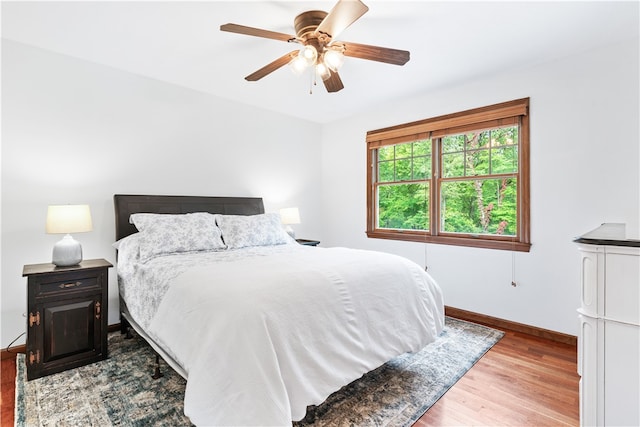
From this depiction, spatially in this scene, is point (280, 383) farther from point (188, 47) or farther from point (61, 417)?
point (188, 47)

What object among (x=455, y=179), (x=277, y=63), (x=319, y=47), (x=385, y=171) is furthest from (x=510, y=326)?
(x=277, y=63)

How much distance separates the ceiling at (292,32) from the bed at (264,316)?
150 cm

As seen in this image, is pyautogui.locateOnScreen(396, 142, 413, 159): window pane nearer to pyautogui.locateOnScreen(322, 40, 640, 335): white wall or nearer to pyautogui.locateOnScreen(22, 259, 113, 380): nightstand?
pyautogui.locateOnScreen(322, 40, 640, 335): white wall

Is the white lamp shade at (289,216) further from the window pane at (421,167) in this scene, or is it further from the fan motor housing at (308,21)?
the fan motor housing at (308,21)

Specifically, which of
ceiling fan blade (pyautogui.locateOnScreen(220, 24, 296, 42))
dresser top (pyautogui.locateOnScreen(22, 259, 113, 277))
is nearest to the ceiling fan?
ceiling fan blade (pyautogui.locateOnScreen(220, 24, 296, 42))

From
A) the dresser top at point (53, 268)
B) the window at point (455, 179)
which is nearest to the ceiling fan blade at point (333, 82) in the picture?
the window at point (455, 179)

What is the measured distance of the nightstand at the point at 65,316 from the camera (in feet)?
7.29

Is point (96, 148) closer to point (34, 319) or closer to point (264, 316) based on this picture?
point (34, 319)

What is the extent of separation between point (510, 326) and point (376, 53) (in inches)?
114

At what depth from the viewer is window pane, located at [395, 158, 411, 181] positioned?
13.5ft

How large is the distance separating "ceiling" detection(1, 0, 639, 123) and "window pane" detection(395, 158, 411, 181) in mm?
1051

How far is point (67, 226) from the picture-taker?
2.42 metres

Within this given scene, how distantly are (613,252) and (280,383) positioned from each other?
1.48 meters

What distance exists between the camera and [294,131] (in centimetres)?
476
